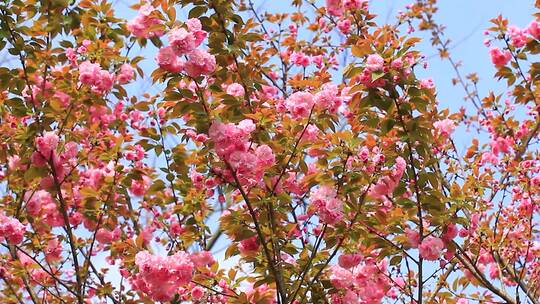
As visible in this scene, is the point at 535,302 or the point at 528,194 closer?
the point at 535,302

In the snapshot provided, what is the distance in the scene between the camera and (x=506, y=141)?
15.9ft

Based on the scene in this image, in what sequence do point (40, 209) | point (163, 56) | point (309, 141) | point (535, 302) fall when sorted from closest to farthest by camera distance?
point (163, 56)
point (309, 141)
point (40, 209)
point (535, 302)

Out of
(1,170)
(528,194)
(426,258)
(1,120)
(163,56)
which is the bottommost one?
(426,258)

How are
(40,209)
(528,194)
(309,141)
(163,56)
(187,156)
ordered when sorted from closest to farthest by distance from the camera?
1. (163,56)
2. (309,141)
3. (187,156)
4. (40,209)
5. (528,194)

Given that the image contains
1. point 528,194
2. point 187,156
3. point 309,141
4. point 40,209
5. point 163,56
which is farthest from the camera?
point 528,194

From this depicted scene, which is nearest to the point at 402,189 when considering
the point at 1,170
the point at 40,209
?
the point at 40,209

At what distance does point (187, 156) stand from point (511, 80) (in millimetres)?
2145

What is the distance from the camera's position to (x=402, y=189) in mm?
2896

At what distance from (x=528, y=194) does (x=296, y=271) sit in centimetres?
245

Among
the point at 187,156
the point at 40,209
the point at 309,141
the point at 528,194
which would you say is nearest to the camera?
the point at 309,141

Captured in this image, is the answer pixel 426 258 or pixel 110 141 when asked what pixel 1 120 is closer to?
pixel 110 141

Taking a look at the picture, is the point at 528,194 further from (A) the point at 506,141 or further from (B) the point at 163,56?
(B) the point at 163,56

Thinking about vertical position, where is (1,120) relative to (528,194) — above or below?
above

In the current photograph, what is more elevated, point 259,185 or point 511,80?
point 511,80
